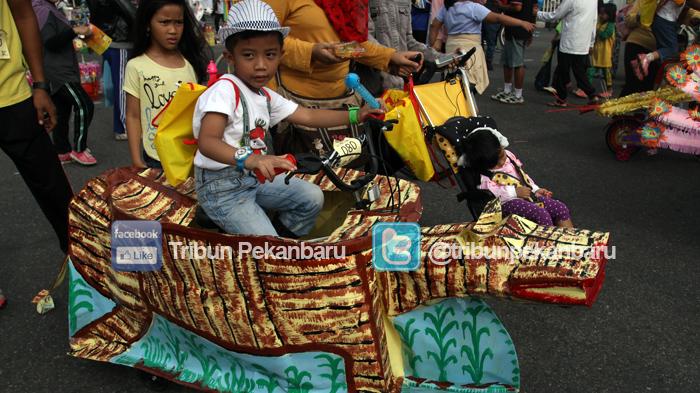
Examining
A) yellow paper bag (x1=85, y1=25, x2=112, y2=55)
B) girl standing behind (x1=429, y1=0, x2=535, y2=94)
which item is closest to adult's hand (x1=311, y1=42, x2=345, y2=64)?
yellow paper bag (x1=85, y1=25, x2=112, y2=55)

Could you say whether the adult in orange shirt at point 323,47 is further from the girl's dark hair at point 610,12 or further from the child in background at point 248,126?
the girl's dark hair at point 610,12

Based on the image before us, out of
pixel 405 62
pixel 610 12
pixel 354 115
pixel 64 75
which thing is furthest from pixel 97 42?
pixel 610 12

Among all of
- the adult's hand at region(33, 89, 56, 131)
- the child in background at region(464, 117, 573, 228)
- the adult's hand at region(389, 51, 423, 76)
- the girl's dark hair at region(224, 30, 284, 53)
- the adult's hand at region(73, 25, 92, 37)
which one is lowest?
the child in background at region(464, 117, 573, 228)

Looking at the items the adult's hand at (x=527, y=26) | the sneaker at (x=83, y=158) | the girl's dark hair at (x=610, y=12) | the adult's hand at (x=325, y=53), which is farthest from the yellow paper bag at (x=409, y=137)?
the girl's dark hair at (x=610, y=12)

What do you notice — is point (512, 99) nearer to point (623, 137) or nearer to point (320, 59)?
point (623, 137)

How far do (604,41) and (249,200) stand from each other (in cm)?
664

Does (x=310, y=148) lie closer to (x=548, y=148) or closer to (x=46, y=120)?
(x=46, y=120)

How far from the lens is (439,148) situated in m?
2.79

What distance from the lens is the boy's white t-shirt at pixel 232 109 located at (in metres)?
2.08

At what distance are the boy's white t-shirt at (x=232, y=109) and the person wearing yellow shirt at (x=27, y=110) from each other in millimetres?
1188

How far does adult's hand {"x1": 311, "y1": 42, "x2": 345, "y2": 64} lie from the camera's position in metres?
2.65

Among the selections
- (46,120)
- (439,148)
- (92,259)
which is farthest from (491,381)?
(46,120)

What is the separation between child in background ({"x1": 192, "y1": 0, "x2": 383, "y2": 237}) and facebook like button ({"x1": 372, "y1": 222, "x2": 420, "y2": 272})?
45 cm

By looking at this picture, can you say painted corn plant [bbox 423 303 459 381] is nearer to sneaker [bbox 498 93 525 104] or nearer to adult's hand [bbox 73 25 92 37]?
adult's hand [bbox 73 25 92 37]
